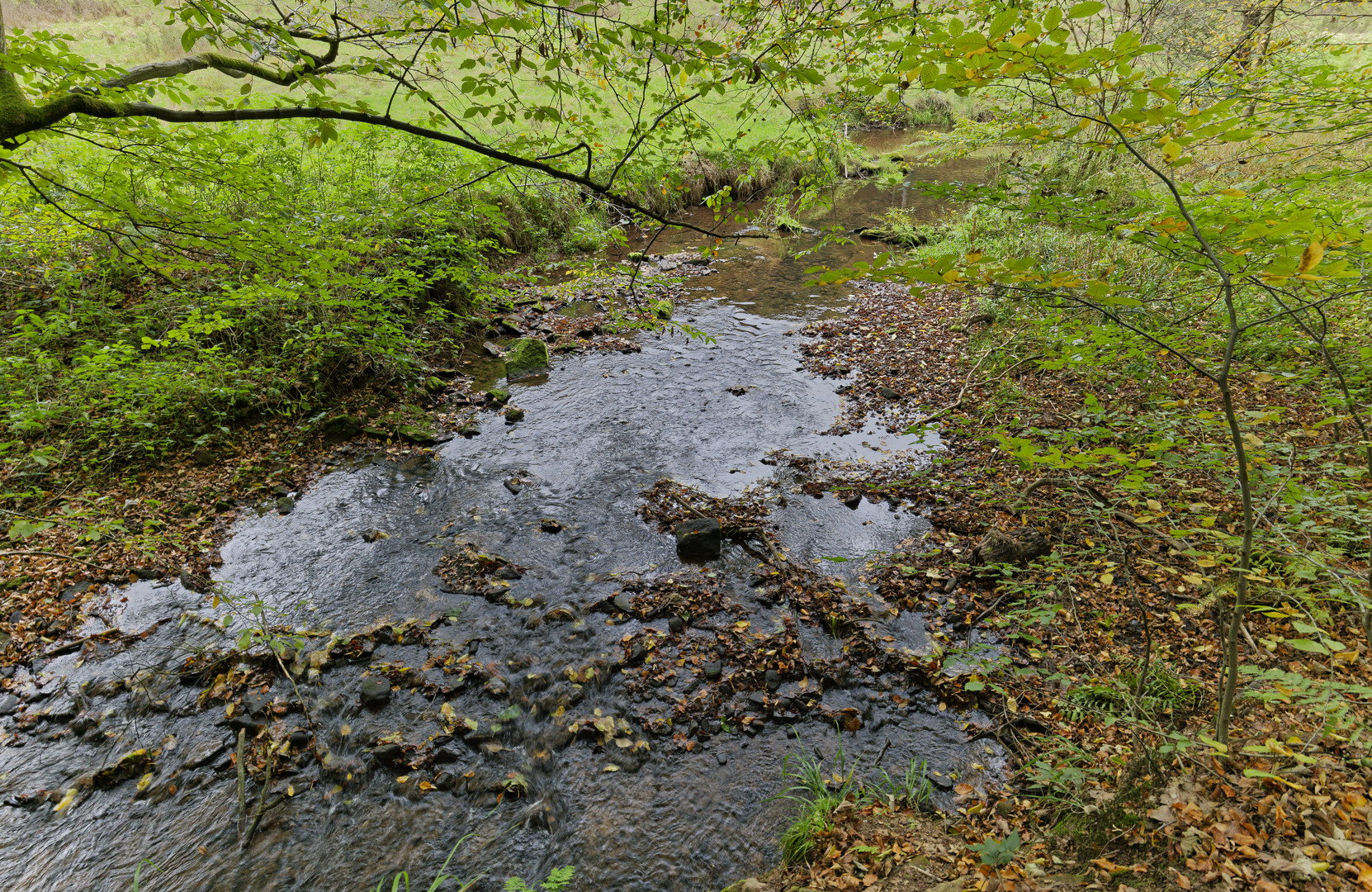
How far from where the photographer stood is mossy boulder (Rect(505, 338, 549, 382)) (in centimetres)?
1000

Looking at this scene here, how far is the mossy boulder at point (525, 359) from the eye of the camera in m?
10.0

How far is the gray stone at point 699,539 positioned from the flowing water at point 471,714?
0.14 m

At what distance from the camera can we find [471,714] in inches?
175

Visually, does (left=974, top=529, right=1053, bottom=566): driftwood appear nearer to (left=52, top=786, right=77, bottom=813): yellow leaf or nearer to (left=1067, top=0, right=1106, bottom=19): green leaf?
(left=1067, top=0, right=1106, bottom=19): green leaf

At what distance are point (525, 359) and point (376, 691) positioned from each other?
6668mm

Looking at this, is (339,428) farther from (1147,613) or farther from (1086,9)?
(1147,613)

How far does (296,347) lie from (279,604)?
14.2 feet

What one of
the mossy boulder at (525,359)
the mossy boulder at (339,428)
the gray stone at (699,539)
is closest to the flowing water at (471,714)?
the gray stone at (699,539)

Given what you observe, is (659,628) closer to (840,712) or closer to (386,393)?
(840,712)

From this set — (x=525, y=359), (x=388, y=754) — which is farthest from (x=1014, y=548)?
(x=525, y=359)

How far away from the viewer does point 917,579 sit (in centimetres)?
543

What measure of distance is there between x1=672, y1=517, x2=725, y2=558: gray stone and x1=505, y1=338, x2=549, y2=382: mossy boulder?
5.36 m

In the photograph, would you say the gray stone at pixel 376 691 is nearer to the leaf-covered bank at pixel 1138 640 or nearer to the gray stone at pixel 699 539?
the gray stone at pixel 699 539

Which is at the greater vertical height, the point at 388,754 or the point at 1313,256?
the point at 1313,256
